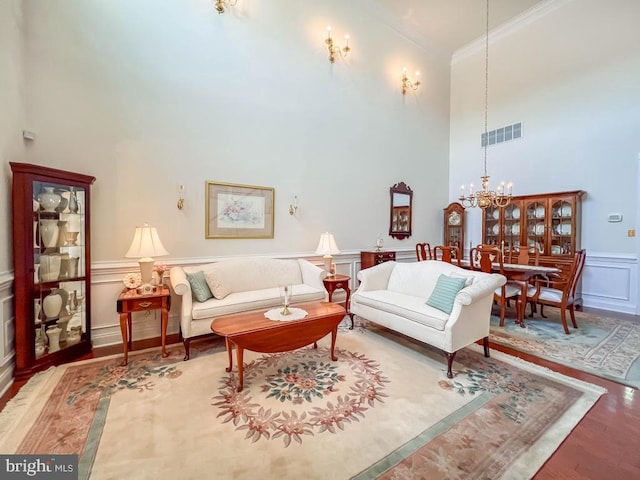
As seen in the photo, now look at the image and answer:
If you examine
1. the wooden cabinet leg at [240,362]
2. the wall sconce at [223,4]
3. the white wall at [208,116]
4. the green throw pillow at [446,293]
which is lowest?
the wooden cabinet leg at [240,362]

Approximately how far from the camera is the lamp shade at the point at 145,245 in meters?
2.80

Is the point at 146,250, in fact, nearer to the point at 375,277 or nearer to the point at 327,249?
the point at 327,249

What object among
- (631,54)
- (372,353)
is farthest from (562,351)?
(631,54)

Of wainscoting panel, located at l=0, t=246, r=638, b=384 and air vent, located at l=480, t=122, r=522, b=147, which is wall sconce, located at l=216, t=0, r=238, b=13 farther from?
air vent, located at l=480, t=122, r=522, b=147

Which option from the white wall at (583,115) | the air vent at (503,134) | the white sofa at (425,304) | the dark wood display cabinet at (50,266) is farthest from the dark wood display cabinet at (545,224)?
the dark wood display cabinet at (50,266)

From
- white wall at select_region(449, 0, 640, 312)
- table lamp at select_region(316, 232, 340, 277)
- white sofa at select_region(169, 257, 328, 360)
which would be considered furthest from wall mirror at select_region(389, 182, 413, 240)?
white sofa at select_region(169, 257, 328, 360)

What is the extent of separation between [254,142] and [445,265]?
2.94 m

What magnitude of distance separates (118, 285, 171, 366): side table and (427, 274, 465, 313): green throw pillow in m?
2.63

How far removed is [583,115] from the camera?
462 cm

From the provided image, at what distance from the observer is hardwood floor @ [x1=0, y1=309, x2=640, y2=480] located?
4.90ft

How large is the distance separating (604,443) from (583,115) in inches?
199

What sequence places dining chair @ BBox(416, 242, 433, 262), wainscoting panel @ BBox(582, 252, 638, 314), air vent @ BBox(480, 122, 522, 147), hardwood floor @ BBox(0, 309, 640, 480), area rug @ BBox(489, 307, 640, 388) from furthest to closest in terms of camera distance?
air vent @ BBox(480, 122, 522, 147) < dining chair @ BBox(416, 242, 433, 262) < wainscoting panel @ BBox(582, 252, 638, 314) < area rug @ BBox(489, 307, 640, 388) < hardwood floor @ BBox(0, 309, 640, 480)

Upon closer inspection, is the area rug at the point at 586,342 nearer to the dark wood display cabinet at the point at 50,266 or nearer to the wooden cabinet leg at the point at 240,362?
the wooden cabinet leg at the point at 240,362

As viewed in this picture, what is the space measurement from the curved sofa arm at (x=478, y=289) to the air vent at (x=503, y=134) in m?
4.09
